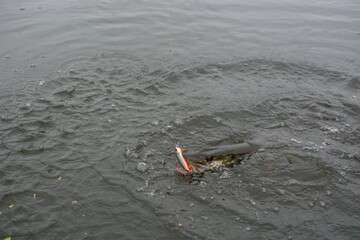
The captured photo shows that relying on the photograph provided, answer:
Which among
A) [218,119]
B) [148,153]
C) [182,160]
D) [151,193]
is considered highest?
[182,160]

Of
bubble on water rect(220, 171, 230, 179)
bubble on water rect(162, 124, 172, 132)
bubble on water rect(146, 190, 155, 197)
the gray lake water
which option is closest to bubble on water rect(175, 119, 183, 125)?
the gray lake water

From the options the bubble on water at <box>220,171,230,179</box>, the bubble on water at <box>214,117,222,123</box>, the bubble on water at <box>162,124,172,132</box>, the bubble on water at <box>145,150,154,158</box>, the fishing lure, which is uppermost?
the fishing lure

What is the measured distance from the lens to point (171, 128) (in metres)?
5.44

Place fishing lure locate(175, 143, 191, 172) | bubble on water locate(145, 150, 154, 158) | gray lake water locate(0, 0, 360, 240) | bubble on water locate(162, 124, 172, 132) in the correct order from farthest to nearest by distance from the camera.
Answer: bubble on water locate(162, 124, 172, 132), bubble on water locate(145, 150, 154, 158), fishing lure locate(175, 143, 191, 172), gray lake water locate(0, 0, 360, 240)

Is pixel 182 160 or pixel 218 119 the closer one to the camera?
pixel 182 160

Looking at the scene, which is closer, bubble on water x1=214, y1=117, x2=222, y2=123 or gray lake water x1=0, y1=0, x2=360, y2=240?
gray lake water x1=0, y1=0, x2=360, y2=240

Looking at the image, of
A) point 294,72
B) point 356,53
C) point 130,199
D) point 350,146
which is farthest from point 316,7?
point 130,199

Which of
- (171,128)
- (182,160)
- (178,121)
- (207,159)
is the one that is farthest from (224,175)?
(178,121)

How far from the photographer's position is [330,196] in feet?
14.0

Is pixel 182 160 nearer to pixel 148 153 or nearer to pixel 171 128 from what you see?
pixel 148 153

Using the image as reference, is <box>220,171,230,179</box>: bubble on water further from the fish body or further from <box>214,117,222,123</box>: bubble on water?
<box>214,117,222,123</box>: bubble on water

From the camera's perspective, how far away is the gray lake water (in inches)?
152

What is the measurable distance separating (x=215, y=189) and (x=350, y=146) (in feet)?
8.84

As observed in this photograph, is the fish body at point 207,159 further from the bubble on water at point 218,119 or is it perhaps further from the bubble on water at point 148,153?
the bubble on water at point 218,119
